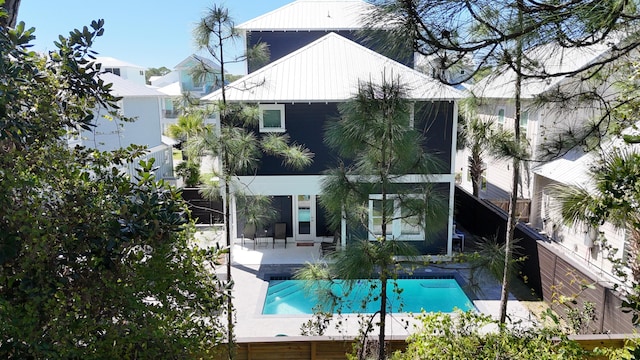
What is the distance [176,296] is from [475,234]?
14472 mm

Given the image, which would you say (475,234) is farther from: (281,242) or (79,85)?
(79,85)

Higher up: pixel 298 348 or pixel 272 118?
pixel 272 118

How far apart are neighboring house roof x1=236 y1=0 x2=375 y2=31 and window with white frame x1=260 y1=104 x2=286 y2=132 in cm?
552

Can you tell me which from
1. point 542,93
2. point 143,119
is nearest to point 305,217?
point 143,119

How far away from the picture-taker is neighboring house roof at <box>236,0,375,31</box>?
18109 mm

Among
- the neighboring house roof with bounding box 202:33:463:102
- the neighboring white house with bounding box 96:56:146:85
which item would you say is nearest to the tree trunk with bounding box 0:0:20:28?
the neighboring house roof with bounding box 202:33:463:102

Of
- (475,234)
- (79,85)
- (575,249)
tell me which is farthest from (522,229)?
(79,85)

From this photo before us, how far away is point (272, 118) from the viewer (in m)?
13.4

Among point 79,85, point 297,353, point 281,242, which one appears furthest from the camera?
point 281,242

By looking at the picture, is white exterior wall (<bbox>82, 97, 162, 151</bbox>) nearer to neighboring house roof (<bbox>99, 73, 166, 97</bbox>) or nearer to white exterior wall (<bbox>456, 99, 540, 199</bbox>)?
neighboring house roof (<bbox>99, 73, 166, 97</bbox>)

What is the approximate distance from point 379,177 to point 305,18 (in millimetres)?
15353

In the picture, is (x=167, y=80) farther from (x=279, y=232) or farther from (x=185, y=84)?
(x=279, y=232)

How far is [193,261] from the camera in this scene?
3.26 m

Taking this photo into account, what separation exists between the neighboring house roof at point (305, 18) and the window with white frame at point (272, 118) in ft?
18.1
